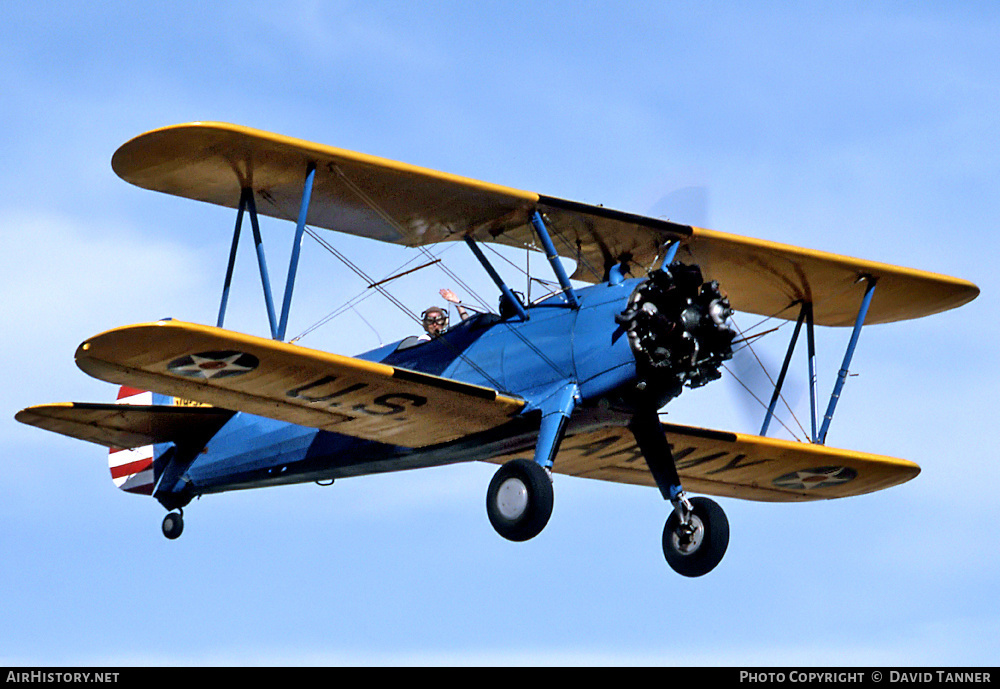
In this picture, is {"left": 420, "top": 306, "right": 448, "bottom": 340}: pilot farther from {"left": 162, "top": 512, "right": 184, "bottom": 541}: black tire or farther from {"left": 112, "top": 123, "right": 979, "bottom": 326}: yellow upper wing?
{"left": 162, "top": 512, "right": 184, "bottom": 541}: black tire

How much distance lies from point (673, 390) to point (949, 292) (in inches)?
189

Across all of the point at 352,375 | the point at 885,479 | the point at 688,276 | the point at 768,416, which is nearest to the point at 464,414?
the point at 352,375

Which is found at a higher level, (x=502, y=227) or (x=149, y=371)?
(x=502, y=227)

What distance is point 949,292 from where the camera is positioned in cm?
1642

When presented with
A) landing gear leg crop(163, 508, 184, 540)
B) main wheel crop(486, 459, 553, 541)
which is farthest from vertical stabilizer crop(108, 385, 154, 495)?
main wheel crop(486, 459, 553, 541)

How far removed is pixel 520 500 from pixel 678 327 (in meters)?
1.84

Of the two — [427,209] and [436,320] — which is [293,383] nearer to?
[436,320]

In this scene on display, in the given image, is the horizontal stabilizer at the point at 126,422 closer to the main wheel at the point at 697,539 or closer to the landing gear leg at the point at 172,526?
the landing gear leg at the point at 172,526

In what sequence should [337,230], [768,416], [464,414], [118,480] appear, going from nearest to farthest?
[464,414]
[337,230]
[768,416]
[118,480]

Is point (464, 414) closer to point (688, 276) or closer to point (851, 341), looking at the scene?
point (688, 276)

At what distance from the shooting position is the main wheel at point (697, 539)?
13.7 m

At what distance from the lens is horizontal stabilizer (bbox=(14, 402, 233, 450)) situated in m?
14.6

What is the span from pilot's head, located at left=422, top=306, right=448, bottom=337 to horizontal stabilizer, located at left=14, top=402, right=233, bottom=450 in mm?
2828

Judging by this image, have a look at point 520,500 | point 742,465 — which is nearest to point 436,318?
point 520,500
